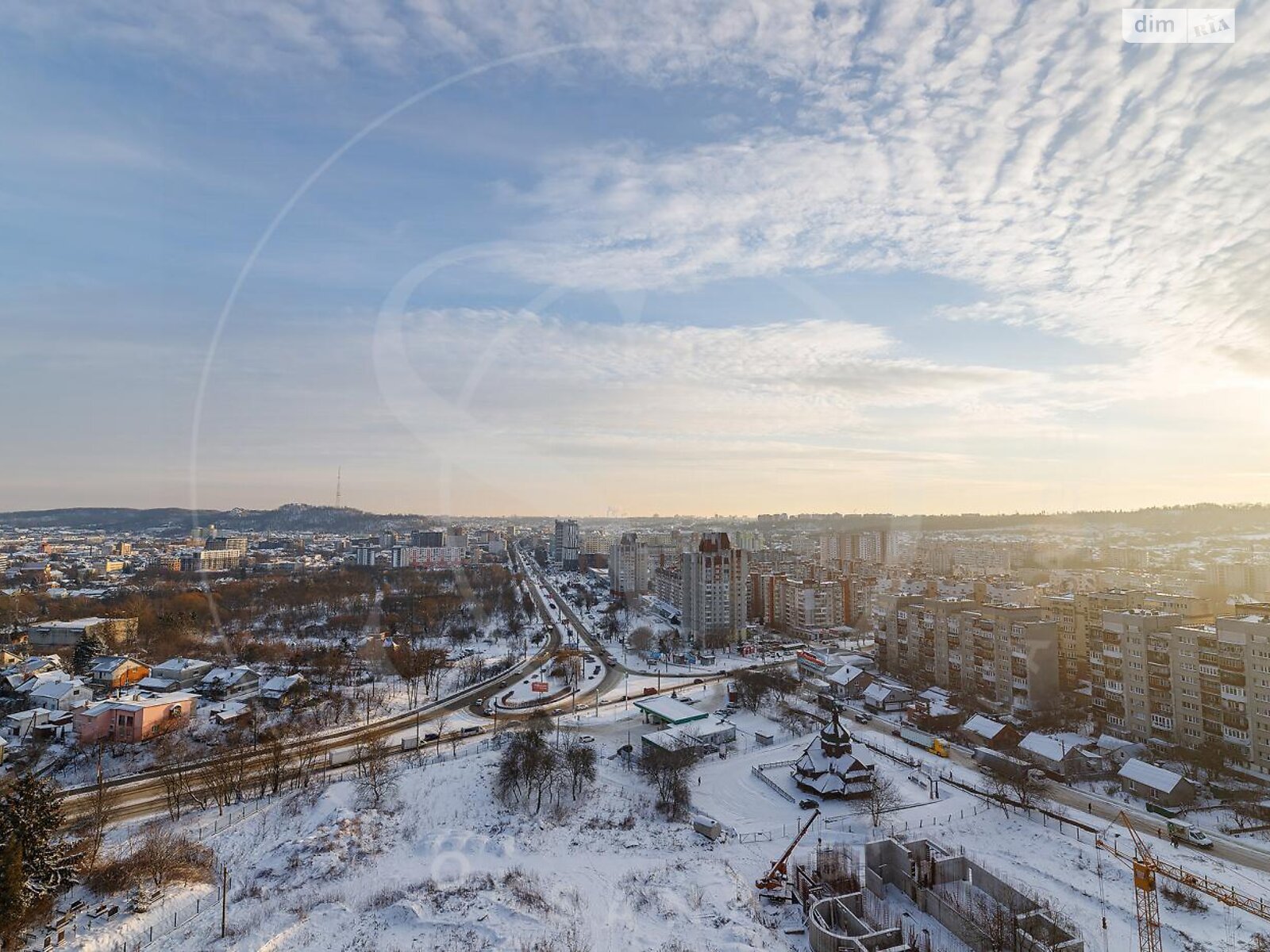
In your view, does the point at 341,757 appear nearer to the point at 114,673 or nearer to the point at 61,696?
the point at 61,696

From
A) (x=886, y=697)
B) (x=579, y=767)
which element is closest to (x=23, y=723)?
(x=579, y=767)

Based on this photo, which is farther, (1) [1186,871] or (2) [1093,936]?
(1) [1186,871]

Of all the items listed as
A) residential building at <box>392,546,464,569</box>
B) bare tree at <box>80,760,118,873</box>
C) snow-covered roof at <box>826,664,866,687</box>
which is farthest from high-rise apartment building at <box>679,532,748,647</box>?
residential building at <box>392,546,464,569</box>

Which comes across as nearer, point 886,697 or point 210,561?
point 886,697

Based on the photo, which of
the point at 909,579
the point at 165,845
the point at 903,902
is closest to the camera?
the point at 903,902

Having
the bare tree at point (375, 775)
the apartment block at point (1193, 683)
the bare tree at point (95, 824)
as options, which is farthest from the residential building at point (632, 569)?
the bare tree at point (95, 824)

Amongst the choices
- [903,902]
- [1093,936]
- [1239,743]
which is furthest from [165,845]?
[1239,743]

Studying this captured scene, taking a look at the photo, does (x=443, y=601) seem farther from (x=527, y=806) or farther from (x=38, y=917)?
(x=38, y=917)
